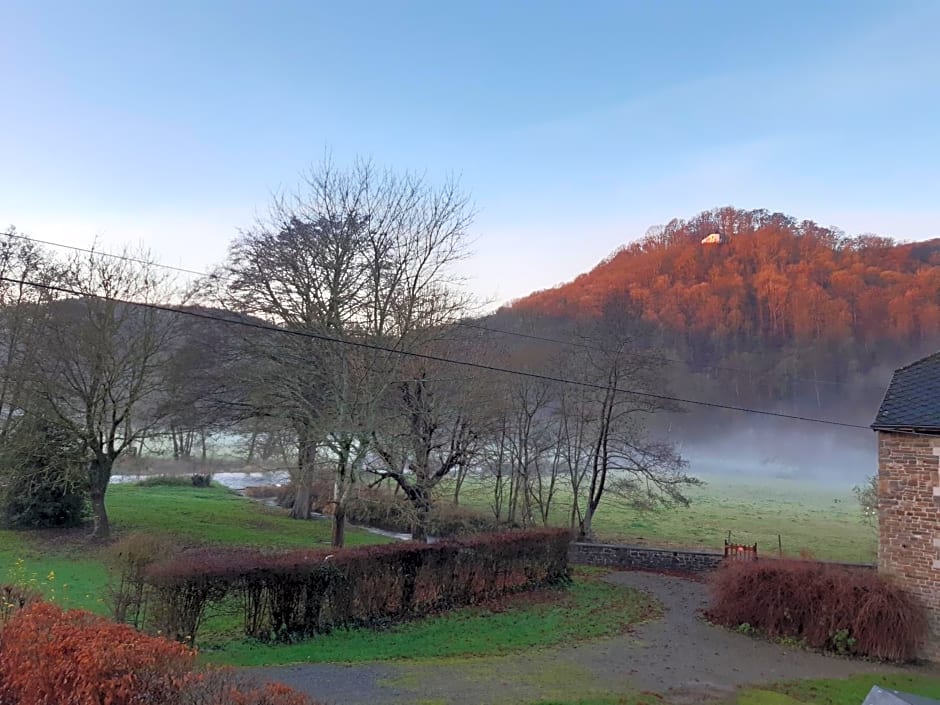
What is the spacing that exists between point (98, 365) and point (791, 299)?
63032 millimetres

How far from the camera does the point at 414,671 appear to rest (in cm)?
868

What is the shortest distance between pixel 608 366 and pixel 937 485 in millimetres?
12025

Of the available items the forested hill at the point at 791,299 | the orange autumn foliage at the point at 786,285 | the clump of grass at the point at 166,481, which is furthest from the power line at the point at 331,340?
the orange autumn foliage at the point at 786,285

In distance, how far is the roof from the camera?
40.0ft

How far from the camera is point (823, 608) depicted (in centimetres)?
1192

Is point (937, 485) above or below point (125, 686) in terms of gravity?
above

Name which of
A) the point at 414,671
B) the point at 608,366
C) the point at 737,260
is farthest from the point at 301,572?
the point at 737,260

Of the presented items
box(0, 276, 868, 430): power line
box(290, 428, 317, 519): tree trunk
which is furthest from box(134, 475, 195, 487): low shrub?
box(290, 428, 317, 519): tree trunk

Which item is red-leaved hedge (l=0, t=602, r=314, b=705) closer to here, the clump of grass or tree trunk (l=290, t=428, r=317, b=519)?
tree trunk (l=290, t=428, r=317, b=519)

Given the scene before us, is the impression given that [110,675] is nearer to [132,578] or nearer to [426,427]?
[132,578]

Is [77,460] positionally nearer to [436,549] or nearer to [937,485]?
[436,549]

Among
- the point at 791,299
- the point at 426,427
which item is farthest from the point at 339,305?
the point at 791,299

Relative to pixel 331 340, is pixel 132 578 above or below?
below

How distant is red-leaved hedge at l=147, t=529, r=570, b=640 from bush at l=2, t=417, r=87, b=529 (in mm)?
9048
